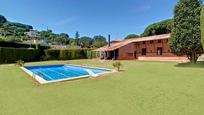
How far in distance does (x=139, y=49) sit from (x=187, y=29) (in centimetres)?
1953

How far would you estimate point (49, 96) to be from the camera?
707cm

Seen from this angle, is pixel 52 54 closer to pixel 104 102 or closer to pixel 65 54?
pixel 65 54

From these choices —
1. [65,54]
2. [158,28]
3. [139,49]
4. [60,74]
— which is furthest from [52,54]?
[158,28]

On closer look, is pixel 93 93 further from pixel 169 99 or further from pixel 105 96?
pixel 169 99

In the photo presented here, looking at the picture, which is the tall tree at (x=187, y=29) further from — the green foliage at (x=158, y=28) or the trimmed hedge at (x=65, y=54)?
the green foliage at (x=158, y=28)

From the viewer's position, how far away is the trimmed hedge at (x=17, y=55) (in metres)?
28.4

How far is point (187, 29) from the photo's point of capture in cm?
1742

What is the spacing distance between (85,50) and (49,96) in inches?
1428

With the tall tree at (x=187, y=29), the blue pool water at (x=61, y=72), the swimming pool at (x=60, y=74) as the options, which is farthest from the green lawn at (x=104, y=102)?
the tall tree at (x=187, y=29)

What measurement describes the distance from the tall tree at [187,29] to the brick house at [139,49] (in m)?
13.5

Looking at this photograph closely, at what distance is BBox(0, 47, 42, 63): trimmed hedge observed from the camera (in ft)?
93.1

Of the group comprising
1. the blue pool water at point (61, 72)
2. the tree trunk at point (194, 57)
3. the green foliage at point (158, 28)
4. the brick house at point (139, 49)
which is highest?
the green foliage at point (158, 28)

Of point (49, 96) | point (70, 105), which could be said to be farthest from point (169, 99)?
point (49, 96)

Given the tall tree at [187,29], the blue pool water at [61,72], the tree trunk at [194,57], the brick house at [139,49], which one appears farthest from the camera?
the brick house at [139,49]
